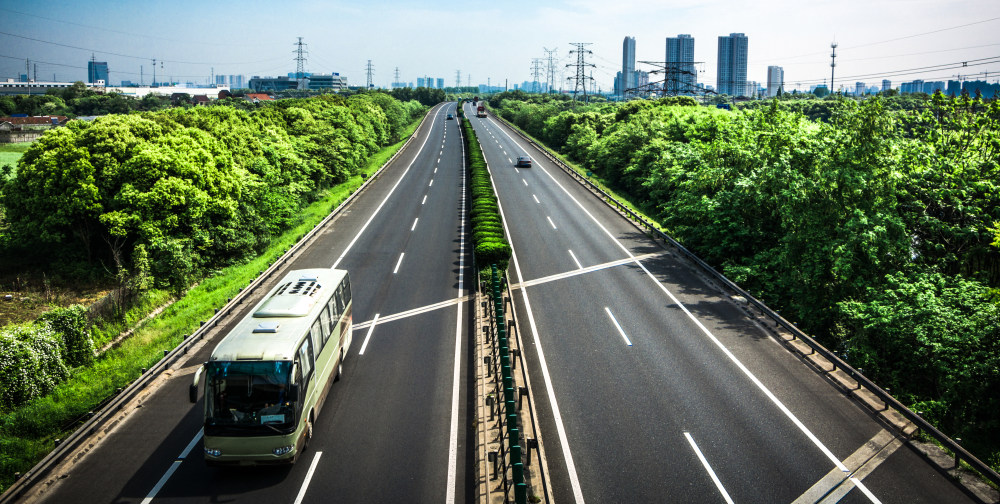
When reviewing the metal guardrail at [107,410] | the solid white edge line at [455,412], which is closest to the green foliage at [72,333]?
the metal guardrail at [107,410]

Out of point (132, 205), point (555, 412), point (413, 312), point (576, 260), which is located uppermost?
point (132, 205)

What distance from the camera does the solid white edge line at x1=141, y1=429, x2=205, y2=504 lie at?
11500mm

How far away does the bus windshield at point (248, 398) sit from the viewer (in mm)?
11734

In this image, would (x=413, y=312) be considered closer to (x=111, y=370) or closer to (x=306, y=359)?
(x=306, y=359)

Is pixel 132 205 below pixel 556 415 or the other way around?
the other way around

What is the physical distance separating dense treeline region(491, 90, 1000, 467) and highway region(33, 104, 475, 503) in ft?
41.6

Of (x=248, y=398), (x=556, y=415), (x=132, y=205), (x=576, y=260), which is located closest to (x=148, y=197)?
(x=132, y=205)

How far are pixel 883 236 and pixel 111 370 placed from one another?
2587cm

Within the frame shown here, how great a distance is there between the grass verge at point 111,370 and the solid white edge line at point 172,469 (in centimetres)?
305

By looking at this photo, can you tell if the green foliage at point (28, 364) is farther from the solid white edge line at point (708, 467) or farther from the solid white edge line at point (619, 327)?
the solid white edge line at point (708, 467)

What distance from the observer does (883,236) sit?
20.2 metres

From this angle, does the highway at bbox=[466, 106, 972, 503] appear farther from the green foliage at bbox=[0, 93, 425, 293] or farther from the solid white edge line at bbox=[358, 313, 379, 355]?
the green foliage at bbox=[0, 93, 425, 293]

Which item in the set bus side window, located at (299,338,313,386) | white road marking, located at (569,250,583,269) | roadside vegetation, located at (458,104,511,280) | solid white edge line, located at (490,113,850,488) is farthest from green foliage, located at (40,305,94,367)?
solid white edge line, located at (490,113,850,488)

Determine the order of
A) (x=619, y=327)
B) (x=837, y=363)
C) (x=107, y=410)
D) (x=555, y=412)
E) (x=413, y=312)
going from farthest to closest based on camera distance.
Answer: (x=413, y=312) < (x=619, y=327) < (x=837, y=363) < (x=555, y=412) < (x=107, y=410)
